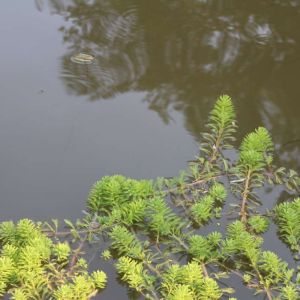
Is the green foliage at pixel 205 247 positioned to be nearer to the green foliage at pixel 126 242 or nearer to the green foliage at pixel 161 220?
the green foliage at pixel 161 220

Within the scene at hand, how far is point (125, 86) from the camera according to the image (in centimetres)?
336

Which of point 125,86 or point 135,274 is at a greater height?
point 125,86

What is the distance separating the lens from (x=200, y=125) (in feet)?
10.1

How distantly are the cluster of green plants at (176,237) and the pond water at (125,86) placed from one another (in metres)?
0.17

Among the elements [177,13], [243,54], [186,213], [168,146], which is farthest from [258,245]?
[177,13]

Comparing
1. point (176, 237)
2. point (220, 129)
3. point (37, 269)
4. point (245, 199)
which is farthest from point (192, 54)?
point (37, 269)

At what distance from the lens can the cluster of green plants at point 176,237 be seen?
2.21 metres

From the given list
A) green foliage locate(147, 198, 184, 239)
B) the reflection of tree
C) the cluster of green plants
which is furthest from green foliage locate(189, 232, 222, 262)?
the reflection of tree

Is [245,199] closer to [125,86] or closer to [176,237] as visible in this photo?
[176,237]

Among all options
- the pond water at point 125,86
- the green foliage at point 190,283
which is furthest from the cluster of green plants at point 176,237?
the pond water at point 125,86

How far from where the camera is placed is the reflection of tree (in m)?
3.26

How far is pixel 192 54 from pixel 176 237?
1.54m

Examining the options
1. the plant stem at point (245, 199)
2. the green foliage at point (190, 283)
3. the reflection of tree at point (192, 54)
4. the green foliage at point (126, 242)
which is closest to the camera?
the green foliage at point (190, 283)

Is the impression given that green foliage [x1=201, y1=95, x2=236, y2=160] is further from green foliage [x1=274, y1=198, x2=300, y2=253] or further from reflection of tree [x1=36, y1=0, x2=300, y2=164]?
green foliage [x1=274, y1=198, x2=300, y2=253]
